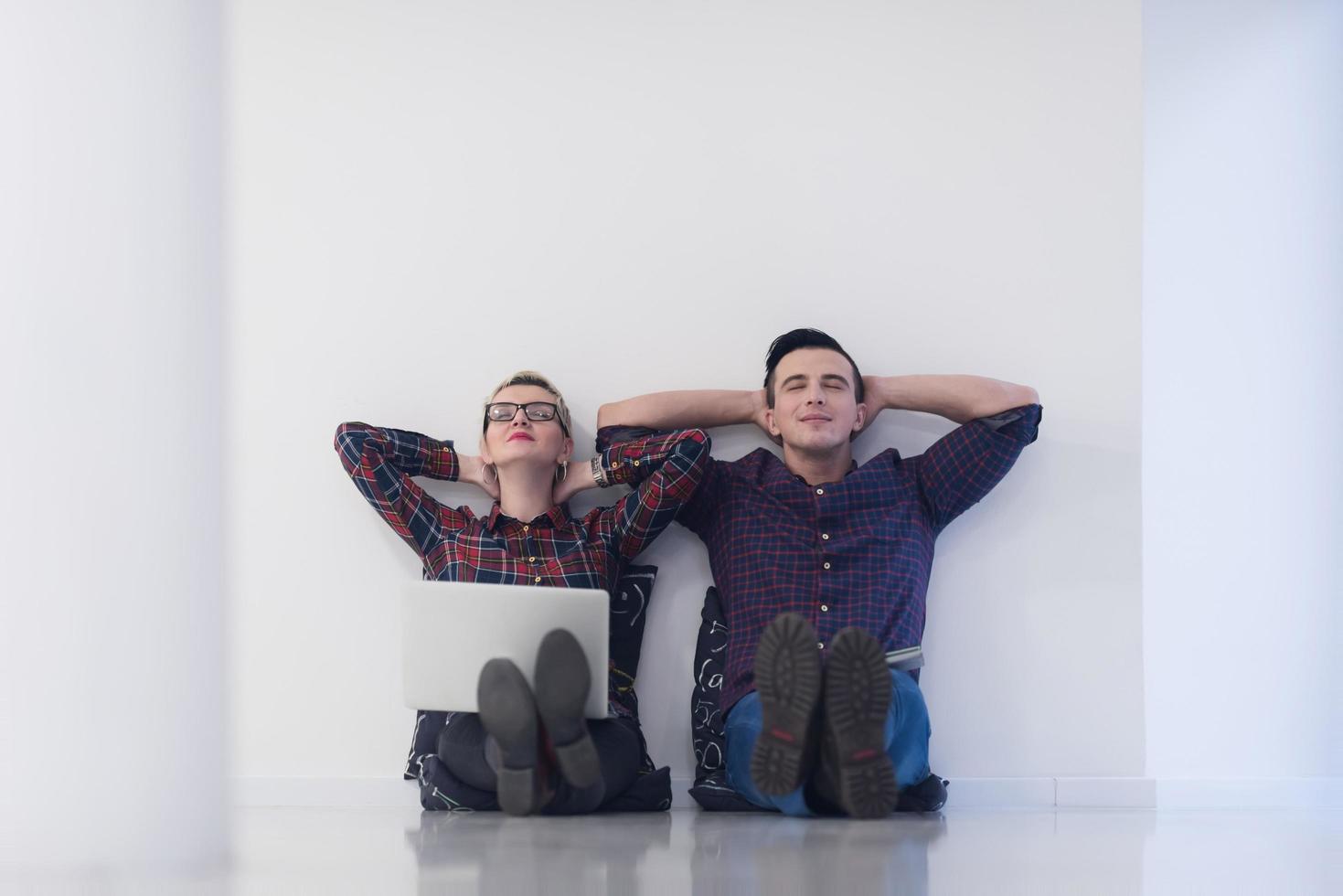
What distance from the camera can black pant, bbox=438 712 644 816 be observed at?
93.0 inches

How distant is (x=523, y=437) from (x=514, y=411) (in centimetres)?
8

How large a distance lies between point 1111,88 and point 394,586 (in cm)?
230

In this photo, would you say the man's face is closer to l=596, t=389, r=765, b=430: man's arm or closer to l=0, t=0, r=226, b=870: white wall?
l=596, t=389, r=765, b=430: man's arm

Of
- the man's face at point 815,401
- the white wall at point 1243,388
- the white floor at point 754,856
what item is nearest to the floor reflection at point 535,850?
the white floor at point 754,856

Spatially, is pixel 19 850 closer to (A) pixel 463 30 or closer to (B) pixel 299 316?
(B) pixel 299 316

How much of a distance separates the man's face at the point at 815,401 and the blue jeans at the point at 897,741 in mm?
601

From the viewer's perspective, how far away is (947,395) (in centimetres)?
286

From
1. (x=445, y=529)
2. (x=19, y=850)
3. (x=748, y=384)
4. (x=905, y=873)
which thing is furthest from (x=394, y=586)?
(x=19, y=850)

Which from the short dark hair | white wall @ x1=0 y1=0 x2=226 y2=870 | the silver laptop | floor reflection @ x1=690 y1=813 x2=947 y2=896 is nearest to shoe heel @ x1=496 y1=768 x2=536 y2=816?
the silver laptop

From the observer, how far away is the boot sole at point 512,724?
2.06 m

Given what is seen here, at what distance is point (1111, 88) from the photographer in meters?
3.07

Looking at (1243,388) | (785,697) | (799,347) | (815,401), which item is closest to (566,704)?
(785,697)

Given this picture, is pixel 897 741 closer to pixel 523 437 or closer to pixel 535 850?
pixel 535 850

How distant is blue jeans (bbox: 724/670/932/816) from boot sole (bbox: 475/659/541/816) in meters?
0.55
